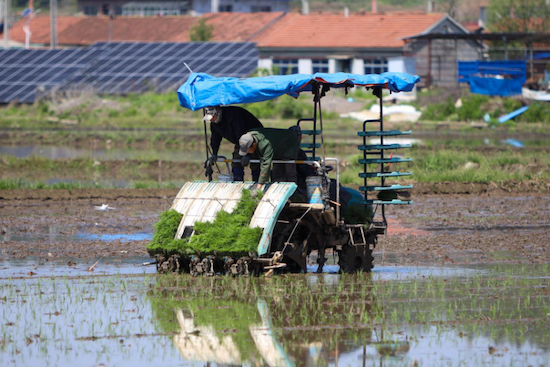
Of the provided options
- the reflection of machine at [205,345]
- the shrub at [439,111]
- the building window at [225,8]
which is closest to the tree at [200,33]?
the building window at [225,8]

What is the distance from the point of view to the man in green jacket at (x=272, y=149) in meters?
11.7

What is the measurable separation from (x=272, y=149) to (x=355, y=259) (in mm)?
2121

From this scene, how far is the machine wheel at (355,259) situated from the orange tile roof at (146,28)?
46213 mm

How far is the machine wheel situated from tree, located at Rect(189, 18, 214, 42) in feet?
155

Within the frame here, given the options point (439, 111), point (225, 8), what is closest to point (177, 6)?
point (225, 8)

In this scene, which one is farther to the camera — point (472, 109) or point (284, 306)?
point (472, 109)

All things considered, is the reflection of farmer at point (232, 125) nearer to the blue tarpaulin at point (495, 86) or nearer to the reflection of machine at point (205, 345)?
the reflection of machine at point (205, 345)

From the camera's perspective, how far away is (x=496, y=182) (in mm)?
22250

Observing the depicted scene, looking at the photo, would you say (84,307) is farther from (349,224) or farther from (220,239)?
(349,224)

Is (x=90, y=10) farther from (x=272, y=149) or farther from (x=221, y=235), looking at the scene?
(x=221, y=235)

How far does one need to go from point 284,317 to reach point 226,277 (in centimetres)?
215

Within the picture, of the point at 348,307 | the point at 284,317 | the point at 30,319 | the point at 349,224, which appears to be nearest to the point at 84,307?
the point at 30,319

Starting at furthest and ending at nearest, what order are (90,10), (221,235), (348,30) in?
(90,10), (348,30), (221,235)

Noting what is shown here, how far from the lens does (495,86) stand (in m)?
43.6
